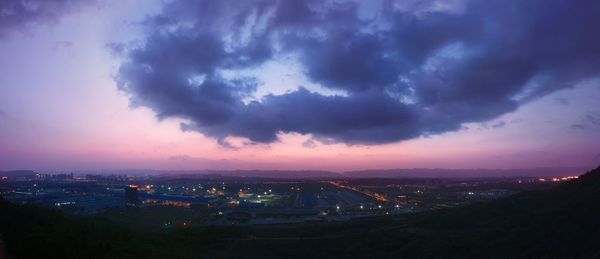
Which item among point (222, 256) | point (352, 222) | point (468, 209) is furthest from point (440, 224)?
point (222, 256)

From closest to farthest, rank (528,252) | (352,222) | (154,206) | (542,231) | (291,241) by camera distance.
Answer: (528,252)
(542,231)
(291,241)
(352,222)
(154,206)

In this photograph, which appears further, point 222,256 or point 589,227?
point 222,256

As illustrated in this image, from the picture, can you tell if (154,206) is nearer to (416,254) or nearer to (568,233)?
(416,254)

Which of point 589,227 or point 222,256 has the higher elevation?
point 589,227

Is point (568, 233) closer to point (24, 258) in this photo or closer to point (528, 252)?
point (528, 252)

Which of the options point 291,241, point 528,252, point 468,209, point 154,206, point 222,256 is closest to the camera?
point 528,252

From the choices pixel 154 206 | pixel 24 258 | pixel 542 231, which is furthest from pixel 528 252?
pixel 154 206
